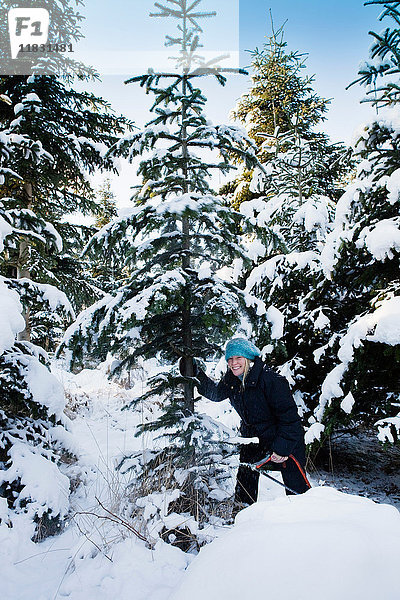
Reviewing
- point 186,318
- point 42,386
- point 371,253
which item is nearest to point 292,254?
point 371,253

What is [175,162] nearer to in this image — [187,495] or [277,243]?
[277,243]

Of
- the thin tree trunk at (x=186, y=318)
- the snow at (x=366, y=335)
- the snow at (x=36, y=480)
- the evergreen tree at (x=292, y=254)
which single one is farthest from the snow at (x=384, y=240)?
the snow at (x=36, y=480)

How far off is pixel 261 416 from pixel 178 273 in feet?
5.72

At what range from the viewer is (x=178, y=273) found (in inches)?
141

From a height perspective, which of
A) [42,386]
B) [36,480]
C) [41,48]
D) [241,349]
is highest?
[41,48]

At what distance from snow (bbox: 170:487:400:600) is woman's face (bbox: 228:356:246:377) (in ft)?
7.22

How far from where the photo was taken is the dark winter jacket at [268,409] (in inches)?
129

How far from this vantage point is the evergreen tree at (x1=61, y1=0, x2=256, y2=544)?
3.53 meters

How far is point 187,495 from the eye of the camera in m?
3.51

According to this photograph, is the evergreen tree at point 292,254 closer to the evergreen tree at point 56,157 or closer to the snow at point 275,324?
the snow at point 275,324

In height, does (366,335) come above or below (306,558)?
below

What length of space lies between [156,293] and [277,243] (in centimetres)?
188

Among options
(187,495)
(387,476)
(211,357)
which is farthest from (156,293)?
(387,476)

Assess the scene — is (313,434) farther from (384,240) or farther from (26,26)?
(26,26)
